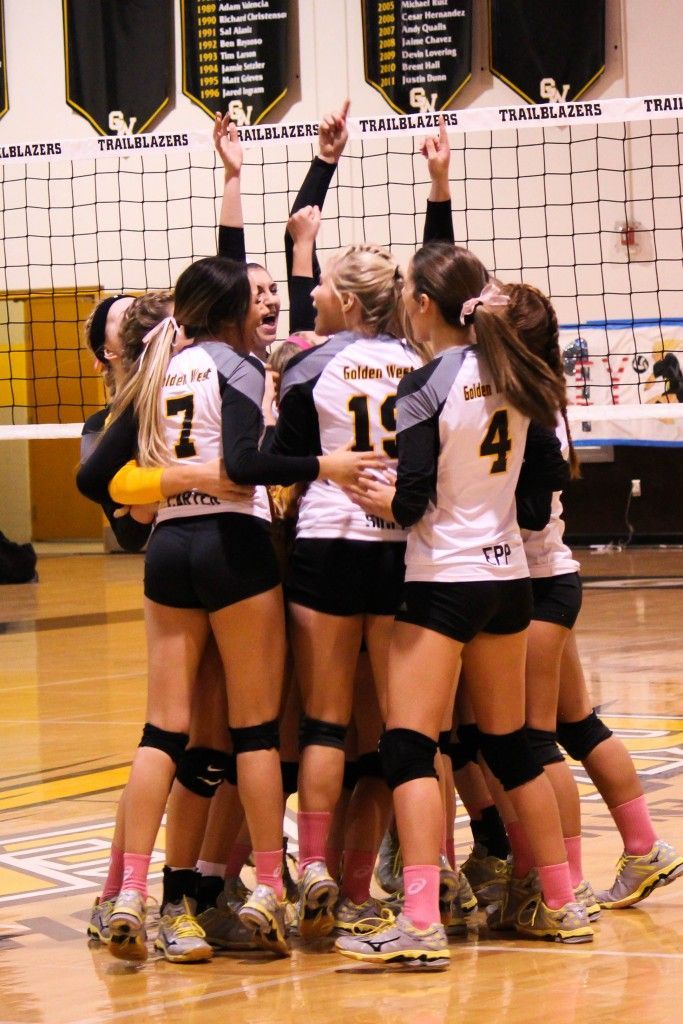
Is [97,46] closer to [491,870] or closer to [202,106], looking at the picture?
[202,106]

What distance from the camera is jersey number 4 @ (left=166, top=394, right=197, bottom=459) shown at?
3664 mm

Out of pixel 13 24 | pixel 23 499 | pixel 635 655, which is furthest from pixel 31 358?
pixel 635 655

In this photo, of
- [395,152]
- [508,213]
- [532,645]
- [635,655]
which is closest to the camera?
[532,645]

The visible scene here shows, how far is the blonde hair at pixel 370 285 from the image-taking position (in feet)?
12.4

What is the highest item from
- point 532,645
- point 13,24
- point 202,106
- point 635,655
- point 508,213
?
point 13,24

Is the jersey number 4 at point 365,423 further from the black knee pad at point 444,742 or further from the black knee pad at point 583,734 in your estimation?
the black knee pad at point 583,734

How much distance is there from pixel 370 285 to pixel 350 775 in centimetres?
118

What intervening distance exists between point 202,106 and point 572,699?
39.9 ft

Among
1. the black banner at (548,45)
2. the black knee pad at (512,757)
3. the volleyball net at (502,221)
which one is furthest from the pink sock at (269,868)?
the black banner at (548,45)

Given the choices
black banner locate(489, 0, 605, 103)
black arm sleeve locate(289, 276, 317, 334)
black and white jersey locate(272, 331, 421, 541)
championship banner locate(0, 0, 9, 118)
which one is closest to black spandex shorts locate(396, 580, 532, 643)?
black and white jersey locate(272, 331, 421, 541)

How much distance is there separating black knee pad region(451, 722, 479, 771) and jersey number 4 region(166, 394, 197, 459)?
104 cm

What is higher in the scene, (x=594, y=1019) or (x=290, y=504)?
(x=290, y=504)

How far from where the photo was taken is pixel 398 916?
11.3 ft

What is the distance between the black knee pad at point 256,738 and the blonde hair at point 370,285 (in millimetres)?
948
